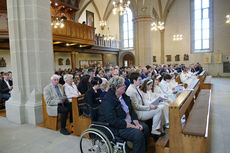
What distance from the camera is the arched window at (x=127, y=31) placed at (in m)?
19.4

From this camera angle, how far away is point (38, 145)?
321 centimetres

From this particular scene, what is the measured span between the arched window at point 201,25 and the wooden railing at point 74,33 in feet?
37.9

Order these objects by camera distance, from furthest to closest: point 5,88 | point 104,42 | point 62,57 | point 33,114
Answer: point 104,42 → point 62,57 → point 5,88 → point 33,114

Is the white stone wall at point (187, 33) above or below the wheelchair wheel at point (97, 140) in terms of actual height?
above

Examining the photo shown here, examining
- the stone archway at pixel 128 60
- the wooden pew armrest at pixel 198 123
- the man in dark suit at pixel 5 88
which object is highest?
the stone archway at pixel 128 60

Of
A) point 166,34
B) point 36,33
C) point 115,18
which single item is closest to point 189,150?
point 36,33

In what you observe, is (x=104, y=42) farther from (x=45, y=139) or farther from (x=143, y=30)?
(x=45, y=139)

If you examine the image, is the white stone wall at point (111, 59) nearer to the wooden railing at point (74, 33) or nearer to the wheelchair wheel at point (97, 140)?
the wooden railing at point (74, 33)

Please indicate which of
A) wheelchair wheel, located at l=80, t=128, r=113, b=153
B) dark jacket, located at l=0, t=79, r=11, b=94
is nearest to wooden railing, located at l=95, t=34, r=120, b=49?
dark jacket, located at l=0, t=79, r=11, b=94

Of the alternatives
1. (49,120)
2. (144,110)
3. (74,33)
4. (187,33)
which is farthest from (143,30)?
(144,110)

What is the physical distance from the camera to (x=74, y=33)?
1122cm

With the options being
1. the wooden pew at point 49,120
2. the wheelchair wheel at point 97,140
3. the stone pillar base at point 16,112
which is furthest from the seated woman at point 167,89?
the stone pillar base at point 16,112

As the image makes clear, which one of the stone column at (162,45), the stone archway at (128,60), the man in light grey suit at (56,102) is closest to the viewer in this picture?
the man in light grey suit at (56,102)

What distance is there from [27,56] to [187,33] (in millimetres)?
17498
